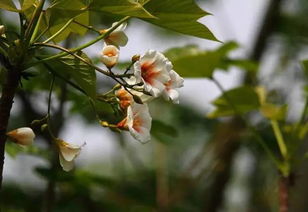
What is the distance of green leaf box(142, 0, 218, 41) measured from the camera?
2.86 feet

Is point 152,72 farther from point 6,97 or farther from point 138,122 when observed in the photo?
point 6,97

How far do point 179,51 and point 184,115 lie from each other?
4.56 feet

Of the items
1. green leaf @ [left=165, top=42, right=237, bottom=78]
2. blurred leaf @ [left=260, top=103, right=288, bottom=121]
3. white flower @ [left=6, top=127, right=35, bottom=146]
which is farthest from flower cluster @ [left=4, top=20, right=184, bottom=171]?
blurred leaf @ [left=260, top=103, right=288, bottom=121]

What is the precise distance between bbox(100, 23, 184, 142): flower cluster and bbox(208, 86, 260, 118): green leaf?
2.30 ft

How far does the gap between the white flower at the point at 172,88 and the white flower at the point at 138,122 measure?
4 cm

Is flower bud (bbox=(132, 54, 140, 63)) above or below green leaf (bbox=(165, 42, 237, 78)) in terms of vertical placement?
above

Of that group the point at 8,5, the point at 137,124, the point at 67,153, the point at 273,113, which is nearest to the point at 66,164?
the point at 67,153

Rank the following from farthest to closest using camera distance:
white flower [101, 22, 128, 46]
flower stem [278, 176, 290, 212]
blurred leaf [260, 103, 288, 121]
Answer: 1. blurred leaf [260, 103, 288, 121]
2. flower stem [278, 176, 290, 212]
3. white flower [101, 22, 128, 46]

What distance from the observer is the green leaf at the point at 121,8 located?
2.71ft

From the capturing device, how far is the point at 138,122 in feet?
2.86

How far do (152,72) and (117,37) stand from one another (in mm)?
137

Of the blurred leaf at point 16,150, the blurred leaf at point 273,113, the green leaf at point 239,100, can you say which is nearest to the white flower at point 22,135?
the blurred leaf at point 16,150

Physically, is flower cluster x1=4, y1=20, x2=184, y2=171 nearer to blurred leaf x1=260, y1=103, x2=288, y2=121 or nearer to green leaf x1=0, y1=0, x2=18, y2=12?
green leaf x1=0, y1=0, x2=18, y2=12

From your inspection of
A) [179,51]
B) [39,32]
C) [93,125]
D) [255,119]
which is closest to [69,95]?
[179,51]
